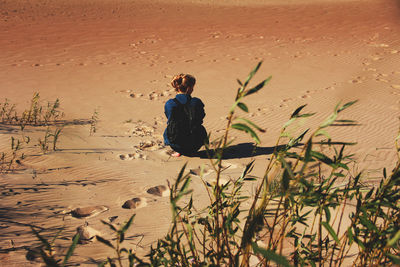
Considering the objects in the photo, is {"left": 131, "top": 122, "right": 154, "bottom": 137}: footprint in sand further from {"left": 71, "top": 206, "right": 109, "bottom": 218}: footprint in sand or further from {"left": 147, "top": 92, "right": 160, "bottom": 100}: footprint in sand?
{"left": 71, "top": 206, "right": 109, "bottom": 218}: footprint in sand

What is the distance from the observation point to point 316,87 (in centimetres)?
854

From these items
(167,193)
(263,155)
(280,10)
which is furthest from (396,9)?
(167,193)

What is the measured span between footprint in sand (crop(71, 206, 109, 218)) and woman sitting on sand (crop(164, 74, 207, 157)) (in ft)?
5.37

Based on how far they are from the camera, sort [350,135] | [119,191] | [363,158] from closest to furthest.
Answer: [119,191] < [363,158] < [350,135]

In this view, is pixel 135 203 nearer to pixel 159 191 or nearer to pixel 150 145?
pixel 159 191

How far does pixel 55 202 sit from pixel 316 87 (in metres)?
7.09

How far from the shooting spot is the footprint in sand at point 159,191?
11.8 feet

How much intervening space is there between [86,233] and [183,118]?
2.21 meters

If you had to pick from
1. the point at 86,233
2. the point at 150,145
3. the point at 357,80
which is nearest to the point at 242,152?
the point at 150,145

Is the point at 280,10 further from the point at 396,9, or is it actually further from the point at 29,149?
the point at 29,149

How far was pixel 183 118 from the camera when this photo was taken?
4.61m

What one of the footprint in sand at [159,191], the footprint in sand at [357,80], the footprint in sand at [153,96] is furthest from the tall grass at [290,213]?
the footprint in sand at [357,80]

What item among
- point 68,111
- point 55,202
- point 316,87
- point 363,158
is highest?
point 316,87

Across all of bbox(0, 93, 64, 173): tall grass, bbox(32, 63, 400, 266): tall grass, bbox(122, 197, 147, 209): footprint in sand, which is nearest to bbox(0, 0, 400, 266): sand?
bbox(122, 197, 147, 209): footprint in sand
